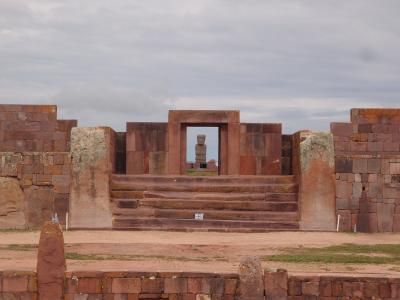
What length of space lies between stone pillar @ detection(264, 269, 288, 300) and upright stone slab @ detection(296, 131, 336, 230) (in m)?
6.25

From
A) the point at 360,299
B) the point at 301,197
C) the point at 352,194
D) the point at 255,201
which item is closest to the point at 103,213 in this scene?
the point at 255,201

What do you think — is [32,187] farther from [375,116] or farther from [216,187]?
[375,116]

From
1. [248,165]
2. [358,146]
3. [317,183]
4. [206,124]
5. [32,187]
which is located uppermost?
[206,124]

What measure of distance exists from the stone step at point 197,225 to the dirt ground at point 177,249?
1.09ft

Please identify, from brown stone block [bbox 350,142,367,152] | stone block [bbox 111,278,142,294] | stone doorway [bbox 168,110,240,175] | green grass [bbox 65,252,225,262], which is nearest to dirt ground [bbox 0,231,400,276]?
green grass [bbox 65,252,225,262]

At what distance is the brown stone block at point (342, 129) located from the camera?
20.0m

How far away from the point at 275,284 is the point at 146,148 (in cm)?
1000

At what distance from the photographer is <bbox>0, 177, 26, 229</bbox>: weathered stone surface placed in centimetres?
1531

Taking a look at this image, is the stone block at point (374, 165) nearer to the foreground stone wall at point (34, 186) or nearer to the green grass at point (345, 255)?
the green grass at point (345, 255)

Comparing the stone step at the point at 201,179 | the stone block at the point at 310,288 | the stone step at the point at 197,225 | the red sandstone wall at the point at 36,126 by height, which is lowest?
the stone block at the point at 310,288

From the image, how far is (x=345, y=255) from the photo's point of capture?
11.3m

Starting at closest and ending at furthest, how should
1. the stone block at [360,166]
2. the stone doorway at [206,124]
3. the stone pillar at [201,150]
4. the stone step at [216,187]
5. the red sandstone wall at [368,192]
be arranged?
1. the red sandstone wall at [368,192]
2. the stone block at [360,166]
3. the stone step at [216,187]
4. the stone doorway at [206,124]
5. the stone pillar at [201,150]

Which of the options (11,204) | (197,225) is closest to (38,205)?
(11,204)

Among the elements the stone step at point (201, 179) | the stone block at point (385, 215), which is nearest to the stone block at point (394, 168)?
the stone block at point (385, 215)
